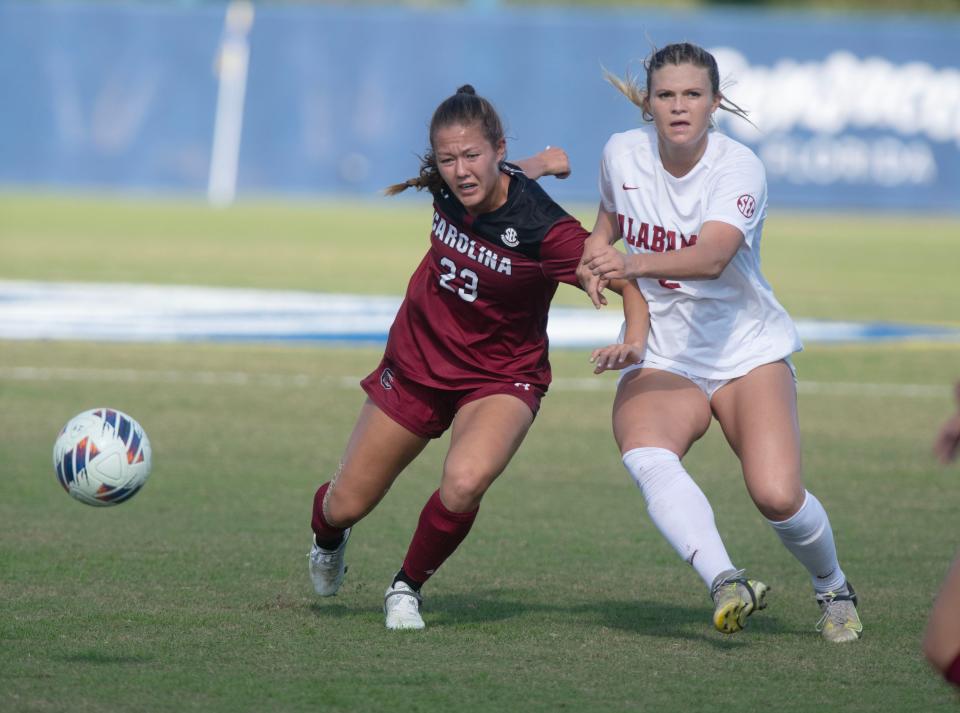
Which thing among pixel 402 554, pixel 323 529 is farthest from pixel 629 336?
pixel 402 554

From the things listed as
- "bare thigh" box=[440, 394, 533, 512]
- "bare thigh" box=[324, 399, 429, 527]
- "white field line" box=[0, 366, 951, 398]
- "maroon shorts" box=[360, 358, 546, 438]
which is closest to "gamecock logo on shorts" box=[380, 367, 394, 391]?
"maroon shorts" box=[360, 358, 546, 438]

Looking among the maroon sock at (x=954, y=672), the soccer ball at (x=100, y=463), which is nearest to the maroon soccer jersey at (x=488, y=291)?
the soccer ball at (x=100, y=463)

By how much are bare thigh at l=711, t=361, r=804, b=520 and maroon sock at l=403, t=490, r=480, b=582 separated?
99cm

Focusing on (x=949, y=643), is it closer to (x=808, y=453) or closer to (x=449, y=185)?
(x=449, y=185)

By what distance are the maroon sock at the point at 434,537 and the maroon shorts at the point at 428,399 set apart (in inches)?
12.9

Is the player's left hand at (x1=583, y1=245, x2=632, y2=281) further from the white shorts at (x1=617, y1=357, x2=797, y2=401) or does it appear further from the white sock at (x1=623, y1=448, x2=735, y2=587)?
the white sock at (x1=623, y1=448, x2=735, y2=587)

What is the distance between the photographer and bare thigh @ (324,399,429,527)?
19.3 ft

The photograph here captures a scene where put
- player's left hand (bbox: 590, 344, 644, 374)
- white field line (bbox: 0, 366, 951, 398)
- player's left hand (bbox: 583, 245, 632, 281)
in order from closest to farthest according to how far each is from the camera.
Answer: player's left hand (bbox: 583, 245, 632, 281) → player's left hand (bbox: 590, 344, 644, 374) → white field line (bbox: 0, 366, 951, 398)

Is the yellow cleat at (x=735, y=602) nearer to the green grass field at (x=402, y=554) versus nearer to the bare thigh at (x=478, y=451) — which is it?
the green grass field at (x=402, y=554)

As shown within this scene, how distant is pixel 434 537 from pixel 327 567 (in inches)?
19.7

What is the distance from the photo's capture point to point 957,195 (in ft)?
107

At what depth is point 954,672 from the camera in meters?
3.58

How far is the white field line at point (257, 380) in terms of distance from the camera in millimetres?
11531

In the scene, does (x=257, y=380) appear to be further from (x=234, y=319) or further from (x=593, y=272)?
(x=593, y=272)
